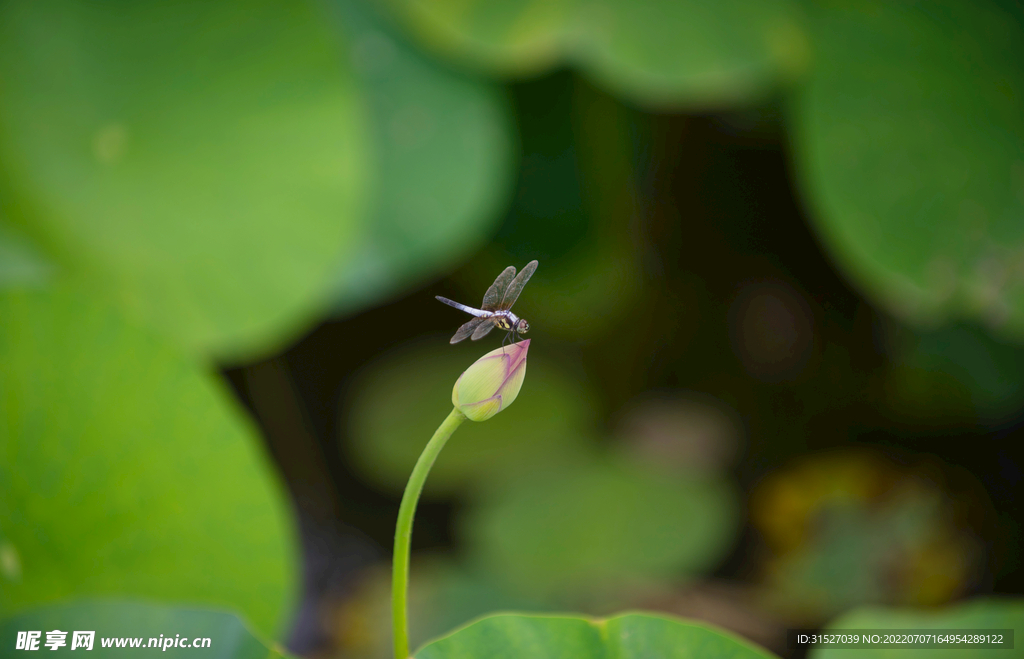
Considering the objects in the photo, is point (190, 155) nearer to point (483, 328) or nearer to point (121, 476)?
point (121, 476)

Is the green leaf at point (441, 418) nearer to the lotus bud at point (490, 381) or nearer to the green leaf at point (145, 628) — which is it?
the green leaf at point (145, 628)

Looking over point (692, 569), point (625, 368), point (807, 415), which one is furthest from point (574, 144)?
point (692, 569)

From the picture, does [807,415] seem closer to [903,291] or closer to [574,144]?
[903,291]

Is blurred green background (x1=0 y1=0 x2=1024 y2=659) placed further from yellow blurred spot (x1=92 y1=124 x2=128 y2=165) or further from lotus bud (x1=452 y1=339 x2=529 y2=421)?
lotus bud (x1=452 y1=339 x2=529 y2=421)

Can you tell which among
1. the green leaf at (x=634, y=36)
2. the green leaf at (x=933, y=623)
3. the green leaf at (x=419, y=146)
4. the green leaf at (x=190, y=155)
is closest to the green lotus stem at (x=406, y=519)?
the green leaf at (x=933, y=623)

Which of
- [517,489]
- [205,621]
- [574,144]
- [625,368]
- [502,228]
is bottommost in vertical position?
[205,621]

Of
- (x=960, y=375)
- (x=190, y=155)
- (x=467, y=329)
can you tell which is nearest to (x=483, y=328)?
(x=467, y=329)
